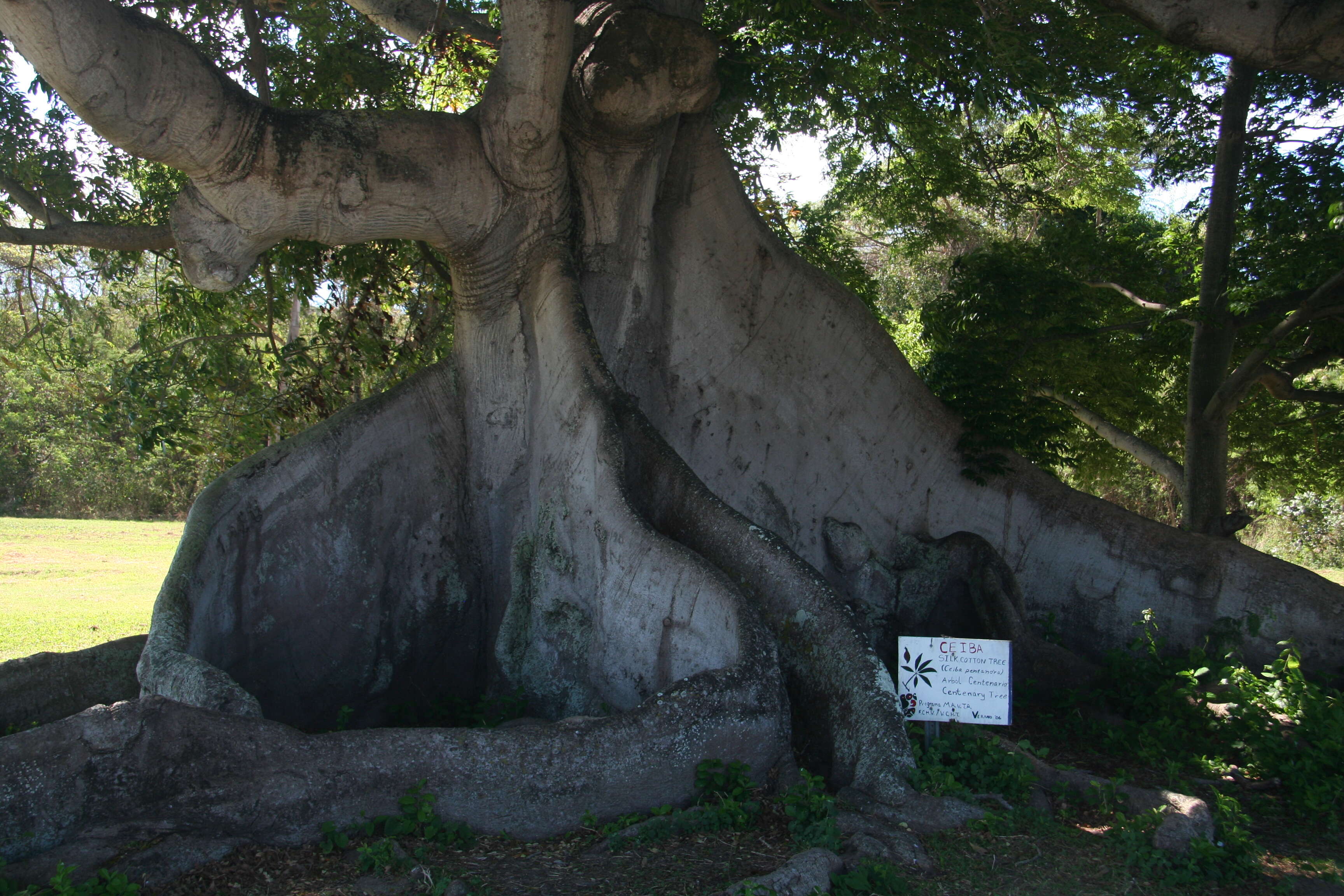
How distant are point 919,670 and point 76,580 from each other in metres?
14.5

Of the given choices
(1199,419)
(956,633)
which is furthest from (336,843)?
(1199,419)

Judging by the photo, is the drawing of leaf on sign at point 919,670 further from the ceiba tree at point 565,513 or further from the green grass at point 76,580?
the green grass at point 76,580

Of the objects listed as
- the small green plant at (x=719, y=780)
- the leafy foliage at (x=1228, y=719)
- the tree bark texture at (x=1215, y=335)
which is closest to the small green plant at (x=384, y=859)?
the small green plant at (x=719, y=780)

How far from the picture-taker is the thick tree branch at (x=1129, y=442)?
10141mm

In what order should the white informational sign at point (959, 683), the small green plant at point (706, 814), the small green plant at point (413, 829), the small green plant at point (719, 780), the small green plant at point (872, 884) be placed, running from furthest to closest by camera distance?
the white informational sign at point (959, 683), the small green plant at point (719, 780), the small green plant at point (706, 814), the small green plant at point (413, 829), the small green plant at point (872, 884)

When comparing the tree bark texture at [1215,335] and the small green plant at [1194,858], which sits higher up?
the tree bark texture at [1215,335]

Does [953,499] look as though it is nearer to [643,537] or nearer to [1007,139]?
[643,537]

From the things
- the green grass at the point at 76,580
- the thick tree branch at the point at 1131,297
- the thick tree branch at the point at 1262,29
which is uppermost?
the thick tree branch at the point at 1131,297

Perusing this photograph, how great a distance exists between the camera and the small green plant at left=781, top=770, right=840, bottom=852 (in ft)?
11.5

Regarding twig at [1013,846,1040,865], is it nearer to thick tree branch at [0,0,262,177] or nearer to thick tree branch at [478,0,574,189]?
thick tree branch at [478,0,574,189]

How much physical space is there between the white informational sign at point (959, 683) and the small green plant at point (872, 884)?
3.93ft

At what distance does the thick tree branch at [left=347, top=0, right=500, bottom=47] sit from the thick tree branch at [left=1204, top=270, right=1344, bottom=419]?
6428 millimetres

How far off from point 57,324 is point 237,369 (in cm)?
142

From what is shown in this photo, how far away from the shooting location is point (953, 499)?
725 centimetres
